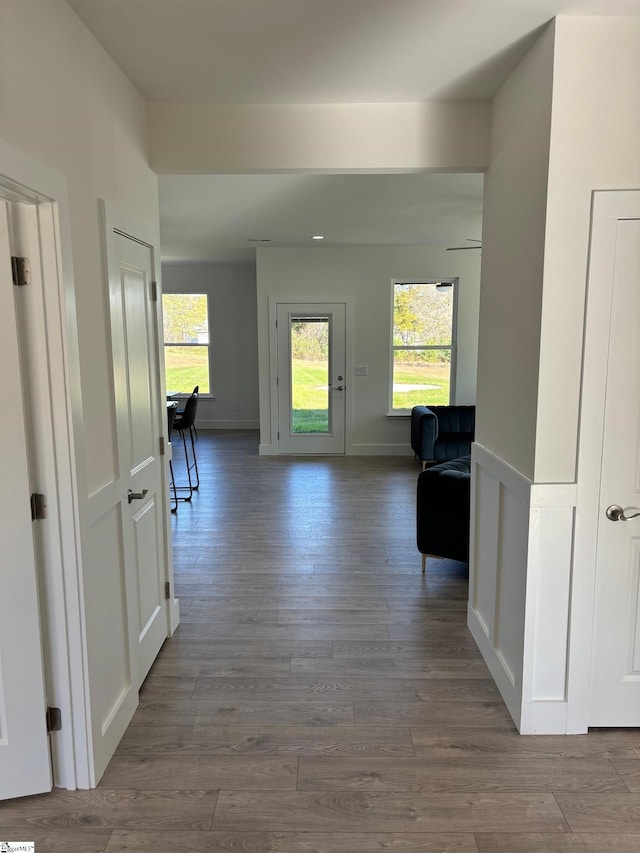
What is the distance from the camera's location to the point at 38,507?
5.75 ft

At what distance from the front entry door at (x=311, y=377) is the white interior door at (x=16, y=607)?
558 centimetres

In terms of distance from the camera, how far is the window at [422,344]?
7.25m

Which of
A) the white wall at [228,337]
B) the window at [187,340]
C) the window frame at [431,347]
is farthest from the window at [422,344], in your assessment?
the window at [187,340]

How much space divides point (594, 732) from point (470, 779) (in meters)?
0.61

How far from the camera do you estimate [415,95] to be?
8.04ft

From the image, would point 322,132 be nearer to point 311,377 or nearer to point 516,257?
point 516,257

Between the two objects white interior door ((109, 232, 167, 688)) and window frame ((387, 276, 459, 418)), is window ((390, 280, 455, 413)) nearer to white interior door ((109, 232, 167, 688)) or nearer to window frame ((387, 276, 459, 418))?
window frame ((387, 276, 459, 418))

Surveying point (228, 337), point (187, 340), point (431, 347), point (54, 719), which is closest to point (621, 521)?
point (54, 719)

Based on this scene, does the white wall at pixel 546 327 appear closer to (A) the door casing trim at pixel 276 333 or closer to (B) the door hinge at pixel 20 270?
(B) the door hinge at pixel 20 270

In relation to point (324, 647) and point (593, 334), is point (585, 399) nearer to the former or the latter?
point (593, 334)

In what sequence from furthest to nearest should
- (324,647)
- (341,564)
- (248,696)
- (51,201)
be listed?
(341,564) < (324,647) < (248,696) < (51,201)

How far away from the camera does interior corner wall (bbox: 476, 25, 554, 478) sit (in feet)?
6.59

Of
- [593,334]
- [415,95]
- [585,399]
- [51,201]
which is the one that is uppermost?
[415,95]

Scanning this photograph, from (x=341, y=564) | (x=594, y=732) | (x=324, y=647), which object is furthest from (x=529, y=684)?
(x=341, y=564)
